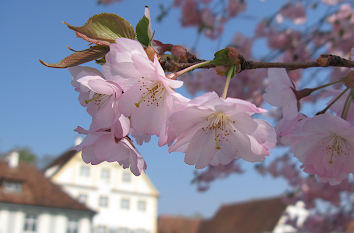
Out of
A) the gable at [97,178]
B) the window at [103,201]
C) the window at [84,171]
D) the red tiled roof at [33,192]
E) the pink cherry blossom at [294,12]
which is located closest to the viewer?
the pink cherry blossom at [294,12]

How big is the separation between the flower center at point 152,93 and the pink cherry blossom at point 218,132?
8 centimetres

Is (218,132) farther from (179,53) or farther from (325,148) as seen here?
(325,148)

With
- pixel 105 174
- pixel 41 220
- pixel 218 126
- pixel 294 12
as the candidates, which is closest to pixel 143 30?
pixel 218 126

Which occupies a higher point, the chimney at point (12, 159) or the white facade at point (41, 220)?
the chimney at point (12, 159)

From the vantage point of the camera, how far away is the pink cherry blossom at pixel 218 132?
0.76m

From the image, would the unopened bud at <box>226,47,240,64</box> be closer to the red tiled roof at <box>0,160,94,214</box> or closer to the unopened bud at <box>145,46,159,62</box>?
the unopened bud at <box>145,46,159,62</box>

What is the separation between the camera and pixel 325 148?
1047 mm

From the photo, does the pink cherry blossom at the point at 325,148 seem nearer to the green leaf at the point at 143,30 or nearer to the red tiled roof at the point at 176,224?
the green leaf at the point at 143,30

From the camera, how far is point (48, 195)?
59.8 feet

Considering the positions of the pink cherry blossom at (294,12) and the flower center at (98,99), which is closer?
the flower center at (98,99)

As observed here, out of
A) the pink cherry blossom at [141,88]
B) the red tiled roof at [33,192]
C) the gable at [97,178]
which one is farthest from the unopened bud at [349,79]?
the gable at [97,178]

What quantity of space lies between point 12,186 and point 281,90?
18.8 metres

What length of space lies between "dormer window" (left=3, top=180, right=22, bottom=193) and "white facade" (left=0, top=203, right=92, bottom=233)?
2.52 feet

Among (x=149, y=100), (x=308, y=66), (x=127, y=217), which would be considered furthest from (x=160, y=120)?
(x=127, y=217)
